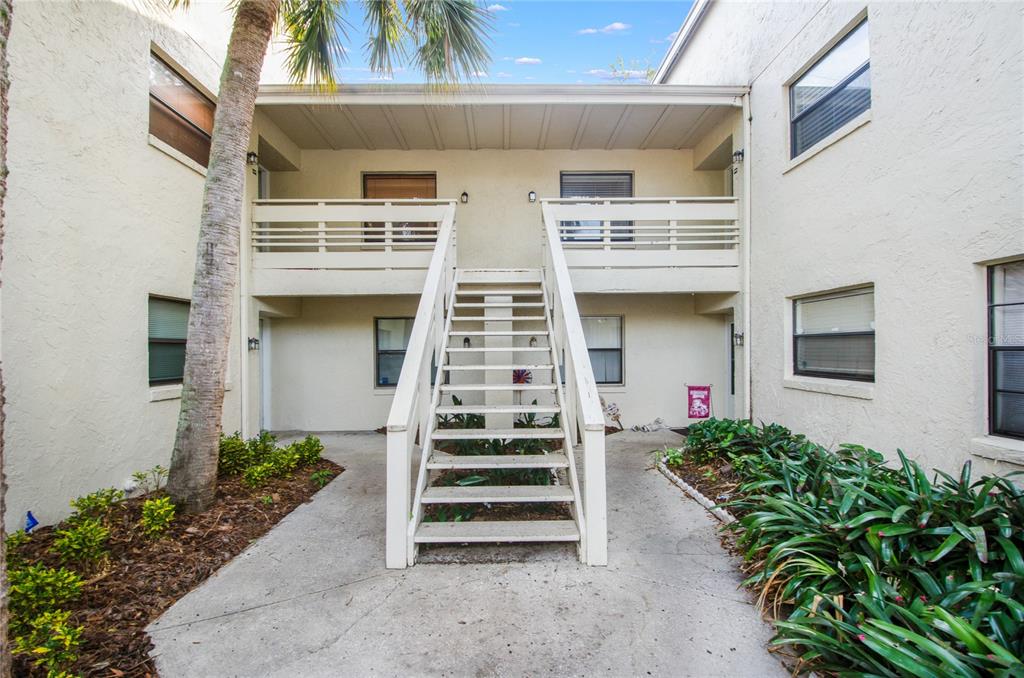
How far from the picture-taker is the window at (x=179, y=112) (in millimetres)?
5211

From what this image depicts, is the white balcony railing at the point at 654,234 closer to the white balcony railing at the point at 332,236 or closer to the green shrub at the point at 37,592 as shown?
the white balcony railing at the point at 332,236

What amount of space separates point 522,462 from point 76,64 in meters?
5.24

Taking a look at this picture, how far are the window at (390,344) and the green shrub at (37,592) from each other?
5.56m

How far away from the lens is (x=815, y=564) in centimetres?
271

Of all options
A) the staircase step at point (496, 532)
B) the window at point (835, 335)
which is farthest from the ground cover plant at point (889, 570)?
the window at point (835, 335)

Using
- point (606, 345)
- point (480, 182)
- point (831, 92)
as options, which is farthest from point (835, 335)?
point (480, 182)

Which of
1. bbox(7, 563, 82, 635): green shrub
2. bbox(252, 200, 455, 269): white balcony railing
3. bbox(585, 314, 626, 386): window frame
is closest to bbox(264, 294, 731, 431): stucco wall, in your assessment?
bbox(585, 314, 626, 386): window frame

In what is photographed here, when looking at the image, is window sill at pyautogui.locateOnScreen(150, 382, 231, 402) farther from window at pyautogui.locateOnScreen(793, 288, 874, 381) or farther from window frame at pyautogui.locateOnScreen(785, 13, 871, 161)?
window frame at pyautogui.locateOnScreen(785, 13, 871, 161)

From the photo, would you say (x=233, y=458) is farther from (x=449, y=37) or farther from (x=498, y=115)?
(x=498, y=115)

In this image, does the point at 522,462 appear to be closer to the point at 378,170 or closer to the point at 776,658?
the point at 776,658

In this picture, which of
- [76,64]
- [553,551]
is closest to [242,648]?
A: [553,551]

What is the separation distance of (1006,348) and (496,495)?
3.97 metres

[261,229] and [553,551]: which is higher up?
[261,229]

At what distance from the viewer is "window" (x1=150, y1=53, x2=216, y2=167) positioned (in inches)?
205
